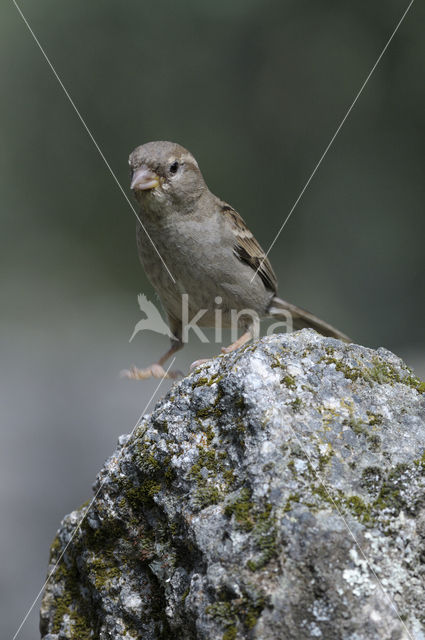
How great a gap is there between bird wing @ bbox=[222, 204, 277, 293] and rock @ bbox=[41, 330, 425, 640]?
194 cm

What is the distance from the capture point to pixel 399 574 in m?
2.05

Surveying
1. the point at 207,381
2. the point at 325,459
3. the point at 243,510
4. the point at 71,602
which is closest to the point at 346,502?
the point at 325,459

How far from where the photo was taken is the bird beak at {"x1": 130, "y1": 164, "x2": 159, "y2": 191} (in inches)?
155

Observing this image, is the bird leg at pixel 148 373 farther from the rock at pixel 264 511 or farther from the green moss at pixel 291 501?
the green moss at pixel 291 501

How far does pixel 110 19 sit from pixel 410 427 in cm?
755

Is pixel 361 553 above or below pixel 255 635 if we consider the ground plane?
above

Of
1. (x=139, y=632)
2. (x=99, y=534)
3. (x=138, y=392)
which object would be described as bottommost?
(x=139, y=632)

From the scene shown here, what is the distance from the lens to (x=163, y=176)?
4145 mm

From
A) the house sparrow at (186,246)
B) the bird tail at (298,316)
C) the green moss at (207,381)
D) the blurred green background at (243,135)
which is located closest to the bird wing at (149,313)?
the blurred green background at (243,135)

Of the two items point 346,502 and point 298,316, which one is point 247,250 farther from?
point 346,502

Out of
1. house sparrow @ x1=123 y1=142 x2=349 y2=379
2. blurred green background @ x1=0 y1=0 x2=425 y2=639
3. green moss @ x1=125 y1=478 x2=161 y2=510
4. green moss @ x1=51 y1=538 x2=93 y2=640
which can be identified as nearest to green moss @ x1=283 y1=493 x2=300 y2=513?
green moss @ x1=125 y1=478 x2=161 y2=510

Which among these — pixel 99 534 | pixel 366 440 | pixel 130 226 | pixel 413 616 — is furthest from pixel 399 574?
pixel 130 226

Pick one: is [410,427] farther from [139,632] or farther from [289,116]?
[289,116]

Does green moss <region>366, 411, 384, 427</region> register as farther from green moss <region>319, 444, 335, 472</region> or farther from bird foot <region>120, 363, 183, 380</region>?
bird foot <region>120, 363, 183, 380</region>
